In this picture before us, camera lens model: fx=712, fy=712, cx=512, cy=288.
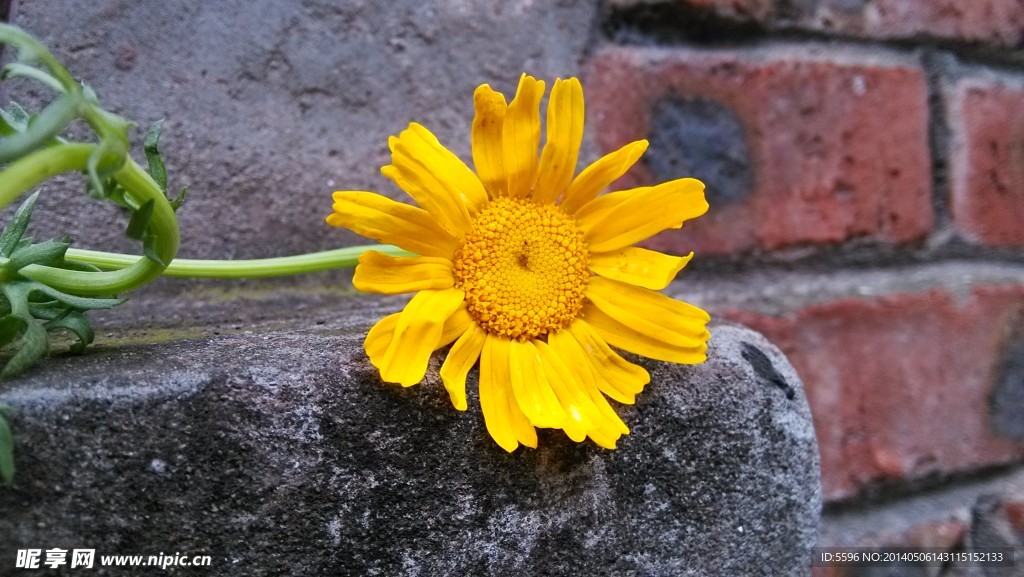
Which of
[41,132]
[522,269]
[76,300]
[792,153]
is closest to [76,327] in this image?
[76,300]

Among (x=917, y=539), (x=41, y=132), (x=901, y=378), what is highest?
(x=41, y=132)

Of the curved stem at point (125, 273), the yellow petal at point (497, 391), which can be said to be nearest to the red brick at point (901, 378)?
the yellow petal at point (497, 391)

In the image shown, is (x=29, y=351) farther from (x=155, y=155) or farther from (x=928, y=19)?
(x=928, y=19)

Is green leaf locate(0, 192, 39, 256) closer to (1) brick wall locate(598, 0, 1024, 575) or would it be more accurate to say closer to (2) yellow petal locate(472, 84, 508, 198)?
(2) yellow petal locate(472, 84, 508, 198)

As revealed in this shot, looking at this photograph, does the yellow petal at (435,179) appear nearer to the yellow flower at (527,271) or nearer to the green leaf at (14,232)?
the yellow flower at (527,271)

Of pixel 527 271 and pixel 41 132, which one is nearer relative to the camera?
pixel 41 132

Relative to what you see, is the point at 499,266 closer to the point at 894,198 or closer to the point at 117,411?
the point at 117,411

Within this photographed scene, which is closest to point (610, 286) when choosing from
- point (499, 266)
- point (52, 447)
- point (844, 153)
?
point (499, 266)
